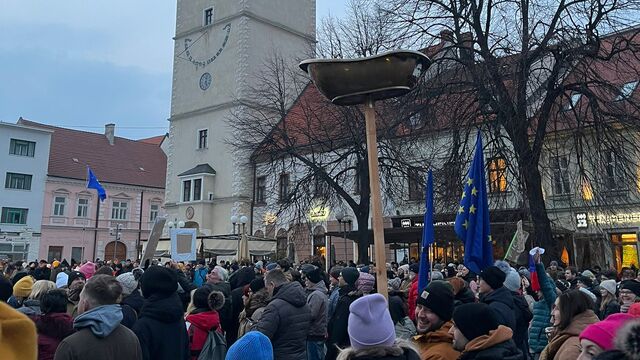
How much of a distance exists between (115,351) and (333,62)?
326 cm

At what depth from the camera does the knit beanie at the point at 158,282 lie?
471cm

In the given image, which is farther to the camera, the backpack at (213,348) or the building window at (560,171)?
the building window at (560,171)

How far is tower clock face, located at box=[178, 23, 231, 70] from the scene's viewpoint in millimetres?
41375

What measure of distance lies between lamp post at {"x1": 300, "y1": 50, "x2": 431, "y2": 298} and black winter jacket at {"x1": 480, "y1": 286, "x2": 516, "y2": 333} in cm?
128

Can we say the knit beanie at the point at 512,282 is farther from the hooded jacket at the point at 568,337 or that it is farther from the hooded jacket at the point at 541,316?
the hooded jacket at the point at 568,337

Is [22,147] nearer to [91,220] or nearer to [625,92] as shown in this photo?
[91,220]

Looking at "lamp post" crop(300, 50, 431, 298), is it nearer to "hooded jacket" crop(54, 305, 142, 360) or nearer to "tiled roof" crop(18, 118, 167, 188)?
"hooded jacket" crop(54, 305, 142, 360)

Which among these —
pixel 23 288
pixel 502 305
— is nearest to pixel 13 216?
pixel 23 288

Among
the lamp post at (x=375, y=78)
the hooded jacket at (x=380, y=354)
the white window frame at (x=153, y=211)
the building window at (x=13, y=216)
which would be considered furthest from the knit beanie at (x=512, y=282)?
the white window frame at (x=153, y=211)

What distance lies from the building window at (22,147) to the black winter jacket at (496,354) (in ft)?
163

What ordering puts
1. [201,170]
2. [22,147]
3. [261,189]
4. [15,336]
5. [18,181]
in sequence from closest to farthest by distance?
1. [15,336]
2. [261,189]
3. [201,170]
4. [18,181]
5. [22,147]

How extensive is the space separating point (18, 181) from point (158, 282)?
156ft

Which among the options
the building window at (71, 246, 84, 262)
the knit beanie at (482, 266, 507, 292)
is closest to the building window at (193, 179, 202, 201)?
the building window at (71, 246, 84, 262)

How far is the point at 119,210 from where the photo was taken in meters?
52.8
